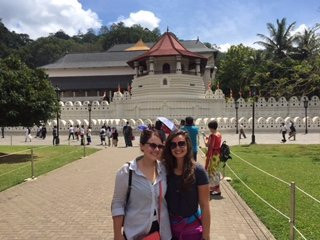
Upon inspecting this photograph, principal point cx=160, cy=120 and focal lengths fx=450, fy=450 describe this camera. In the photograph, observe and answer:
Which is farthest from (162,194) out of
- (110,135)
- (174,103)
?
(174,103)

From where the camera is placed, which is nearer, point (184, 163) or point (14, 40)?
point (184, 163)

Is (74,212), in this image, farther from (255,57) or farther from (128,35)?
(128,35)

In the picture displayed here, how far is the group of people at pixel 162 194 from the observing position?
379 centimetres

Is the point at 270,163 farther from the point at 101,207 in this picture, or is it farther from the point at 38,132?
the point at 38,132

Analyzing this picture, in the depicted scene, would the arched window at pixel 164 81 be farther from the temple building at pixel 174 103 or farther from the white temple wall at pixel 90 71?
the white temple wall at pixel 90 71

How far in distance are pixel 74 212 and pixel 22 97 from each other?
1179 cm

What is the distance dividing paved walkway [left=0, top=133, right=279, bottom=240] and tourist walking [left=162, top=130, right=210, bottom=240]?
303cm

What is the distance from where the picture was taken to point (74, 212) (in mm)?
8680

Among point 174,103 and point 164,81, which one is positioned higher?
point 164,81

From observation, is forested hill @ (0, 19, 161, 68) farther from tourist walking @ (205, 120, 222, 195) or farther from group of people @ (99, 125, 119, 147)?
tourist walking @ (205, 120, 222, 195)

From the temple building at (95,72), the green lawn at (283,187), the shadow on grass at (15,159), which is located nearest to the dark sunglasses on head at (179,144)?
the green lawn at (283,187)

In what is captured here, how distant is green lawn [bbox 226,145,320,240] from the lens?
7562 millimetres

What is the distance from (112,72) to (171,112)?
37167 mm

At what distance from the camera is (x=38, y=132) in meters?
40.2
